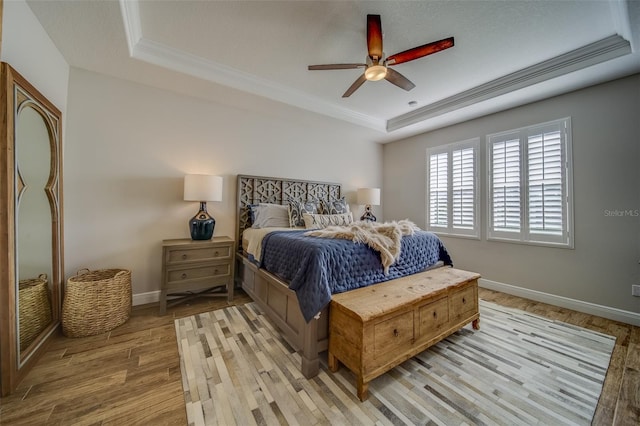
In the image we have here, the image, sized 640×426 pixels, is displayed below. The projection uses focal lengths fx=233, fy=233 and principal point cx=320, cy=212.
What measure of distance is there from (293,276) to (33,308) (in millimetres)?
1983

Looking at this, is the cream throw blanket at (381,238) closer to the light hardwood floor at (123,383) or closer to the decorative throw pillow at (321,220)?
the decorative throw pillow at (321,220)

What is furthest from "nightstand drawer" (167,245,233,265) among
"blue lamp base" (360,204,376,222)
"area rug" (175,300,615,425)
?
"blue lamp base" (360,204,376,222)

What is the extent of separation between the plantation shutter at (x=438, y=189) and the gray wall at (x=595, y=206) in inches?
34.4

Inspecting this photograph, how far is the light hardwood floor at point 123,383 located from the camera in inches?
50.8

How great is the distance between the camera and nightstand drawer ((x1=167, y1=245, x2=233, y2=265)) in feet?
8.20

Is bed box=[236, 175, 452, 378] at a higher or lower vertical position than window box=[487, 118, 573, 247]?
lower

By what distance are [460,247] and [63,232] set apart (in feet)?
16.8

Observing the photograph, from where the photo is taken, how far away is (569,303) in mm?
2797

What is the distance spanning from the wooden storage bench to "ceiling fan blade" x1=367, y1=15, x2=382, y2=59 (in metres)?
1.93

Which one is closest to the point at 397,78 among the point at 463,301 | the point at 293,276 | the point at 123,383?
the point at 293,276

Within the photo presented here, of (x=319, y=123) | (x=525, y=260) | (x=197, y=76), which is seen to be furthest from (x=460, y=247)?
(x=197, y=76)

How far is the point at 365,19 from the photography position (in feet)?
6.54

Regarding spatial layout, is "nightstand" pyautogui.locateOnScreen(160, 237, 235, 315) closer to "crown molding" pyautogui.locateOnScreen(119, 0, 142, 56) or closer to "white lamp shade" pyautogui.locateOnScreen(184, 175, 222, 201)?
"white lamp shade" pyautogui.locateOnScreen(184, 175, 222, 201)

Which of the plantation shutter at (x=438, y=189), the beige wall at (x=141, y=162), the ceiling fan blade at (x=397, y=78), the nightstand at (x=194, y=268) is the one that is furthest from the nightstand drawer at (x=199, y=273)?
the plantation shutter at (x=438, y=189)
